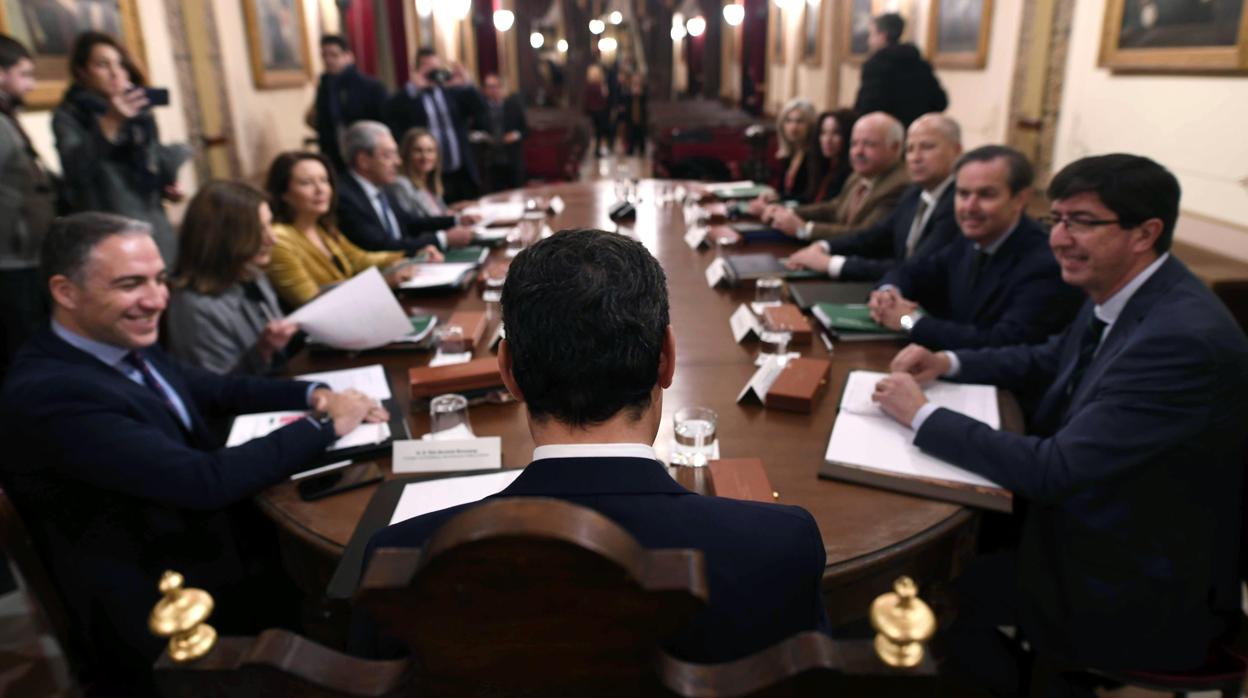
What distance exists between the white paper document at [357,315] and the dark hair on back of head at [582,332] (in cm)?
135

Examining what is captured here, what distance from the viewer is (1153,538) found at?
154 centimetres

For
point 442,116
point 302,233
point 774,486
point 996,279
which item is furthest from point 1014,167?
point 442,116

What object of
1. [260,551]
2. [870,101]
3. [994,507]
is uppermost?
[870,101]

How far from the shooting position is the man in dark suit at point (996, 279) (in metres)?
2.21

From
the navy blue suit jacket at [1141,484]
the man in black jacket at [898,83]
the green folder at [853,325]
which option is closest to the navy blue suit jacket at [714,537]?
the navy blue suit jacket at [1141,484]

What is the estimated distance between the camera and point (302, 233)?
10.0 feet

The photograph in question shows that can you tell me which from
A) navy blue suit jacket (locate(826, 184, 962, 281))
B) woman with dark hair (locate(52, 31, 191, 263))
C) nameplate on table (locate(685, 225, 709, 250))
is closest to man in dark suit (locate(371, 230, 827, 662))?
navy blue suit jacket (locate(826, 184, 962, 281))

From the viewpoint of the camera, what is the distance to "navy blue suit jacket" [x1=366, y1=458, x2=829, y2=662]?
75 centimetres

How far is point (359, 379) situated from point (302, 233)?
4.30 ft

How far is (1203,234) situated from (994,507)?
2863 mm

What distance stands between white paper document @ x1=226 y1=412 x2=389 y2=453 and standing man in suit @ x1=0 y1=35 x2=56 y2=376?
6.39ft

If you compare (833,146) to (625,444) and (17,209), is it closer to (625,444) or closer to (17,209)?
(17,209)

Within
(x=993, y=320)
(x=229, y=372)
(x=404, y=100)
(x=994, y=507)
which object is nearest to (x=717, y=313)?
(x=993, y=320)

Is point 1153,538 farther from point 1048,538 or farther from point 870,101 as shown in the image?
point 870,101
